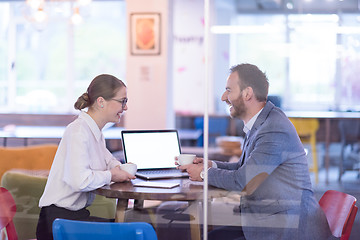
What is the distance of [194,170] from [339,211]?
0.76 m

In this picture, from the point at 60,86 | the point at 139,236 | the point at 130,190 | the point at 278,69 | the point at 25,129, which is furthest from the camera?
the point at 60,86

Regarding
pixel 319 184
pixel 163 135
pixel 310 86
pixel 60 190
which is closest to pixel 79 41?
pixel 163 135

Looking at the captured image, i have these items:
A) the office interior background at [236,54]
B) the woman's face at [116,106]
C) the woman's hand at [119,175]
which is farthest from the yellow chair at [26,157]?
the woman's hand at [119,175]

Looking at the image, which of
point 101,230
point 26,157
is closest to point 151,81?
point 26,157

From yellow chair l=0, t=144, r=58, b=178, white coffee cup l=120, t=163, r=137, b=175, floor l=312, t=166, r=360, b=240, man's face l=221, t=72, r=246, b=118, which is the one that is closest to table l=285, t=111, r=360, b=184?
floor l=312, t=166, r=360, b=240

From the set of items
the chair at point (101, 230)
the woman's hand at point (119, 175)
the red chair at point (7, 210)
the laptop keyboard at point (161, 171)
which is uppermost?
the woman's hand at point (119, 175)

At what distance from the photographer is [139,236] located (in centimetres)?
204

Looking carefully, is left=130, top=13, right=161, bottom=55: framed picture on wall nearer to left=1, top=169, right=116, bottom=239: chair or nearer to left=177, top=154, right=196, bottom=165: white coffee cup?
left=1, top=169, right=116, bottom=239: chair

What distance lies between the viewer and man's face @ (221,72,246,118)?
8.77 feet

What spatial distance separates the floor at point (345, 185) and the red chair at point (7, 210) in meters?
1.77

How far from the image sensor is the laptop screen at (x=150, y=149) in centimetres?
299

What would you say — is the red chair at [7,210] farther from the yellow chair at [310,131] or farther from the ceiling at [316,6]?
the ceiling at [316,6]

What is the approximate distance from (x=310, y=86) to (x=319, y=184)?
0.54 metres

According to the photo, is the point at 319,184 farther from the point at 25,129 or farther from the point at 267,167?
the point at 25,129
